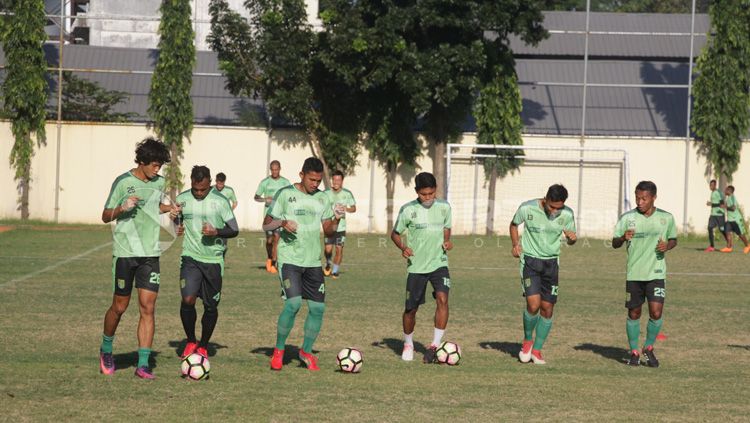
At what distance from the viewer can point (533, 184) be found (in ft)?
116

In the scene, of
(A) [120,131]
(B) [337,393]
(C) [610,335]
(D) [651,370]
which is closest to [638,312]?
(D) [651,370]

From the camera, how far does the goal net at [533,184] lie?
3500 centimetres

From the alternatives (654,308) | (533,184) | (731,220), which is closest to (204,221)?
(654,308)

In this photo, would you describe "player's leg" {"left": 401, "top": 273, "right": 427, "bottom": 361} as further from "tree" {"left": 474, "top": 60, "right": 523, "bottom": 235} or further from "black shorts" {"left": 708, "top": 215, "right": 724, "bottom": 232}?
"tree" {"left": 474, "top": 60, "right": 523, "bottom": 235}

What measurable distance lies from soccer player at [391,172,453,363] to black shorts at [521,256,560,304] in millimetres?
855

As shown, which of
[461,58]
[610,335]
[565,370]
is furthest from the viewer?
[461,58]

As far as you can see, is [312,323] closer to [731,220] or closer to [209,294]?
[209,294]

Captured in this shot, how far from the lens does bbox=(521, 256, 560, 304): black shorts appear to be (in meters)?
11.7

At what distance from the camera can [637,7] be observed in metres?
67.0

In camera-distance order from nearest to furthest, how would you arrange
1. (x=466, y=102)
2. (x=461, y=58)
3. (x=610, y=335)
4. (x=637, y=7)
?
(x=610, y=335) < (x=461, y=58) < (x=466, y=102) < (x=637, y=7)

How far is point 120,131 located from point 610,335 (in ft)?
81.9

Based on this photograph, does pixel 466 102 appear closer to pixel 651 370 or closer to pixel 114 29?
pixel 114 29

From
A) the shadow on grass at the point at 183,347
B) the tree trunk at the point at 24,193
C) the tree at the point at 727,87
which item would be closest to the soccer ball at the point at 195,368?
the shadow on grass at the point at 183,347

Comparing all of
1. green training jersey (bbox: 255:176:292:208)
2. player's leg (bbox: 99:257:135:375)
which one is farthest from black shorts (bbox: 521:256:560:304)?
green training jersey (bbox: 255:176:292:208)
